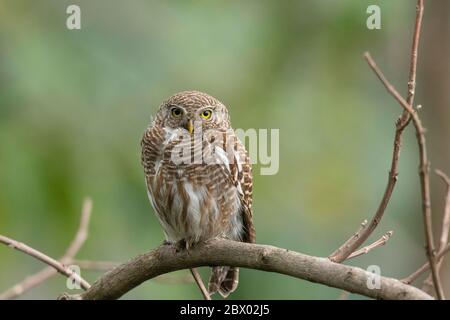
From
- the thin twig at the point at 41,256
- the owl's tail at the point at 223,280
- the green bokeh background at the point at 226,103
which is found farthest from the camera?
the green bokeh background at the point at 226,103

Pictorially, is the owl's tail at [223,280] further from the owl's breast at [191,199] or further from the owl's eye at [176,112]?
the owl's eye at [176,112]

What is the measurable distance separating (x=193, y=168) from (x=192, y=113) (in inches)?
12.9

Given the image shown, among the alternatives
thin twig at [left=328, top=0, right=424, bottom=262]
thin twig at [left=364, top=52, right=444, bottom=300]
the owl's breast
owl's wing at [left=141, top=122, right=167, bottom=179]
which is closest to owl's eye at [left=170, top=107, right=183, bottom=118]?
owl's wing at [left=141, top=122, right=167, bottom=179]

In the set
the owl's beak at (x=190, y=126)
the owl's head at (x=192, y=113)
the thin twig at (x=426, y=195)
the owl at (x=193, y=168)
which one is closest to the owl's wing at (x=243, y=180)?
the owl at (x=193, y=168)

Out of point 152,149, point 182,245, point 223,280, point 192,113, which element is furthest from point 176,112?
point 223,280

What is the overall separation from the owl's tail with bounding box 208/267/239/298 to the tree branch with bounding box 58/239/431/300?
93cm

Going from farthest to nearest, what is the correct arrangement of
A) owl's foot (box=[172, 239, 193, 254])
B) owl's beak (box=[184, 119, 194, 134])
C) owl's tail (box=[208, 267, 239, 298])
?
owl's tail (box=[208, 267, 239, 298]) < owl's beak (box=[184, 119, 194, 134]) < owl's foot (box=[172, 239, 193, 254])

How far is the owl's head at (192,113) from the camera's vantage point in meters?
4.34

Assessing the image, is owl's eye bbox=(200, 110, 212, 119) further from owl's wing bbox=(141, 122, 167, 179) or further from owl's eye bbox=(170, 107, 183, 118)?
owl's wing bbox=(141, 122, 167, 179)

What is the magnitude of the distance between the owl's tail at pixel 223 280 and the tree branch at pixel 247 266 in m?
0.93

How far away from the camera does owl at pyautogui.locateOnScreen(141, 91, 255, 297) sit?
4215 mm

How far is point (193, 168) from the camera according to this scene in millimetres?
4211
